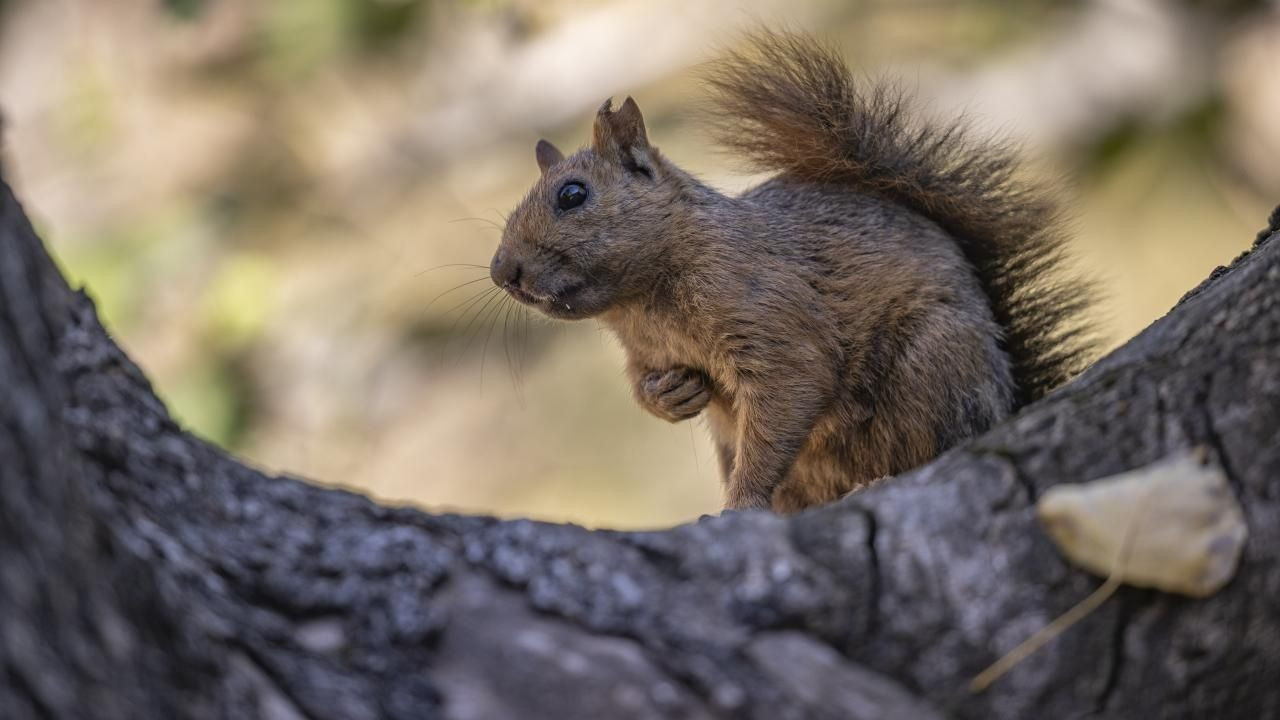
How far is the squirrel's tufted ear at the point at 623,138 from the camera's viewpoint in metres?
2.49

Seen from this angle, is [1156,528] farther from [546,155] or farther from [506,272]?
[546,155]

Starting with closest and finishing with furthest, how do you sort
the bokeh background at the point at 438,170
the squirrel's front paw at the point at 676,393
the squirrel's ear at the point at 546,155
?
the squirrel's front paw at the point at 676,393
the squirrel's ear at the point at 546,155
the bokeh background at the point at 438,170

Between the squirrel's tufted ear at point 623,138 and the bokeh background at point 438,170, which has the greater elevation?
the bokeh background at point 438,170

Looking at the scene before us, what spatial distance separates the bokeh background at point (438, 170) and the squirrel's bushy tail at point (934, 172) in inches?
116

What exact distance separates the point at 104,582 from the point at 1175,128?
220 inches

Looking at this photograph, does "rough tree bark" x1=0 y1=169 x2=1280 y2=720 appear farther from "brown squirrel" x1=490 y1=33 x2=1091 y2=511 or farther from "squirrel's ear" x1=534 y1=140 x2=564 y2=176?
"squirrel's ear" x1=534 y1=140 x2=564 y2=176

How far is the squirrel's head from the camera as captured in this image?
232cm

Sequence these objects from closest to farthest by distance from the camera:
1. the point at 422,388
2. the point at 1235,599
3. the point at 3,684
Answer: the point at 3,684, the point at 1235,599, the point at 422,388

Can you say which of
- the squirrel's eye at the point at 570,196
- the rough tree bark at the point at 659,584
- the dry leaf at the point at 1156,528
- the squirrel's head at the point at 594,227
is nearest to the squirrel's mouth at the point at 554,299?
the squirrel's head at the point at 594,227

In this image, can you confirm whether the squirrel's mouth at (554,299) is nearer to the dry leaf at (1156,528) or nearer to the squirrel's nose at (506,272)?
the squirrel's nose at (506,272)

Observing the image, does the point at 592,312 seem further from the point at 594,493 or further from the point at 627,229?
the point at 594,493

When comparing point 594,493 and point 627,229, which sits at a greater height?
point 594,493

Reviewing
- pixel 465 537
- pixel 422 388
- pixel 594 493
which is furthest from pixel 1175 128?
pixel 465 537

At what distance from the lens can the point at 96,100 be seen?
21.6 ft
